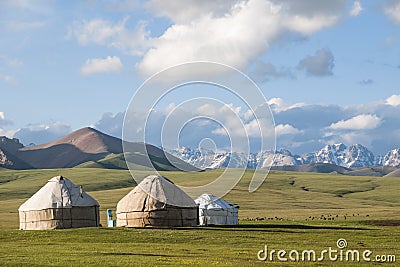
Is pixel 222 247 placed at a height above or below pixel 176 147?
below

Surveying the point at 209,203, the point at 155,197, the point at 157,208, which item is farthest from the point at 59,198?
the point at 209,203

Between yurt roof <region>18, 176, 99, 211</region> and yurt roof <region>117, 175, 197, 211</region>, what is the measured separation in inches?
111

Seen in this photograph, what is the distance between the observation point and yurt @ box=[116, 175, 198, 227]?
53781 mm


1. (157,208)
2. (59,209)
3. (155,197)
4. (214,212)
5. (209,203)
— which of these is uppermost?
(155,197)

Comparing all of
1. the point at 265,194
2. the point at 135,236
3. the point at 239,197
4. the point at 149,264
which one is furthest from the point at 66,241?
the point at 265,194

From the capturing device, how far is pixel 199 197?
66.4 meters

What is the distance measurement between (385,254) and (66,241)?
18350 mm

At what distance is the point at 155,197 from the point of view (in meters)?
54.2

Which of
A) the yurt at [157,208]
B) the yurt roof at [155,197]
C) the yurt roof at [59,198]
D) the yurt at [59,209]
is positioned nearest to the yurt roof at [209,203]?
the yurt at [157,208]

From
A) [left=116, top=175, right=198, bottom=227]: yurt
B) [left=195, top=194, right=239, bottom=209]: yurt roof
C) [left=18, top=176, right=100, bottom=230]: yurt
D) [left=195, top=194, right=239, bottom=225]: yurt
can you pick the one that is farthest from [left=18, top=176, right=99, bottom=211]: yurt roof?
[left=195, top=194, right=239, bottom=209]: yurt roof

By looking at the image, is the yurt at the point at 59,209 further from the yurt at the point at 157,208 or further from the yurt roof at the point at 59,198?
the yurt at the point at 157,208

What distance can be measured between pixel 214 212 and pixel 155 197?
11.4 meters

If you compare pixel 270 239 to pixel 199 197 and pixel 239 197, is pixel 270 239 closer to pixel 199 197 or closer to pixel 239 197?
pixel 199 197

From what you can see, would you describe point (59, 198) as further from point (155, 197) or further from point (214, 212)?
point (214, 212)
